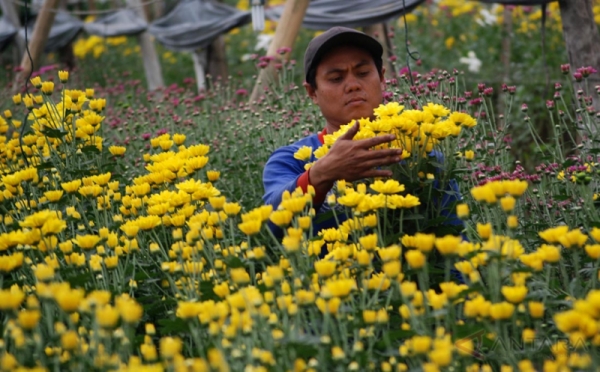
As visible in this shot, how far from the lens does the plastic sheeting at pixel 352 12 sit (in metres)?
7.02

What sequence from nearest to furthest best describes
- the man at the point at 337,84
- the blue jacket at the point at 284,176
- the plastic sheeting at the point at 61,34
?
the blue jacket at the point at 284,176 < the man at the point at 337,84 < the plastic sheeting at the point at 61,34

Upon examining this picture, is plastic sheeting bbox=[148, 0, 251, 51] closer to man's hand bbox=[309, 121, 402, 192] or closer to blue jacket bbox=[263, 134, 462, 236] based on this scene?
blue jacket bbox=[263, 134, 462, 236]

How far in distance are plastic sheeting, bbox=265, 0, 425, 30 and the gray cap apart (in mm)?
3409

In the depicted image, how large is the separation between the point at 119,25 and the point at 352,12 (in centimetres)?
446

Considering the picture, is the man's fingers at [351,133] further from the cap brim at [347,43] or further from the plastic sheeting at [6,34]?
the plastic sheeting at [6,34]

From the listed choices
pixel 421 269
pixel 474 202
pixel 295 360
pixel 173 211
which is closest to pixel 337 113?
pixel 474 202

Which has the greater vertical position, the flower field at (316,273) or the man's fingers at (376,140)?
the man's fingers at (376,140)

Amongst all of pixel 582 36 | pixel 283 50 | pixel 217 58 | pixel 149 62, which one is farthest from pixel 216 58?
pixel 582 36

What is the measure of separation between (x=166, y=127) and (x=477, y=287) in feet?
12.3

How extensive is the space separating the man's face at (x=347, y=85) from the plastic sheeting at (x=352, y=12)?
3.45m

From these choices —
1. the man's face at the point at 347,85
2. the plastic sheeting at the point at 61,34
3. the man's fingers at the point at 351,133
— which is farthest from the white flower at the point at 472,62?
the man's fingers at the point at 351,133

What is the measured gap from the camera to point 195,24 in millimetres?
9828

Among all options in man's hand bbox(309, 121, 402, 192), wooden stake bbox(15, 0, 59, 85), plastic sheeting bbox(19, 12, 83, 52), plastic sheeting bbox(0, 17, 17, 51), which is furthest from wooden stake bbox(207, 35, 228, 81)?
man's hand bbox(309, 121, 402, 192)

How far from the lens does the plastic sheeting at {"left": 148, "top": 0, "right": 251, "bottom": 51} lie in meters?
9.41
